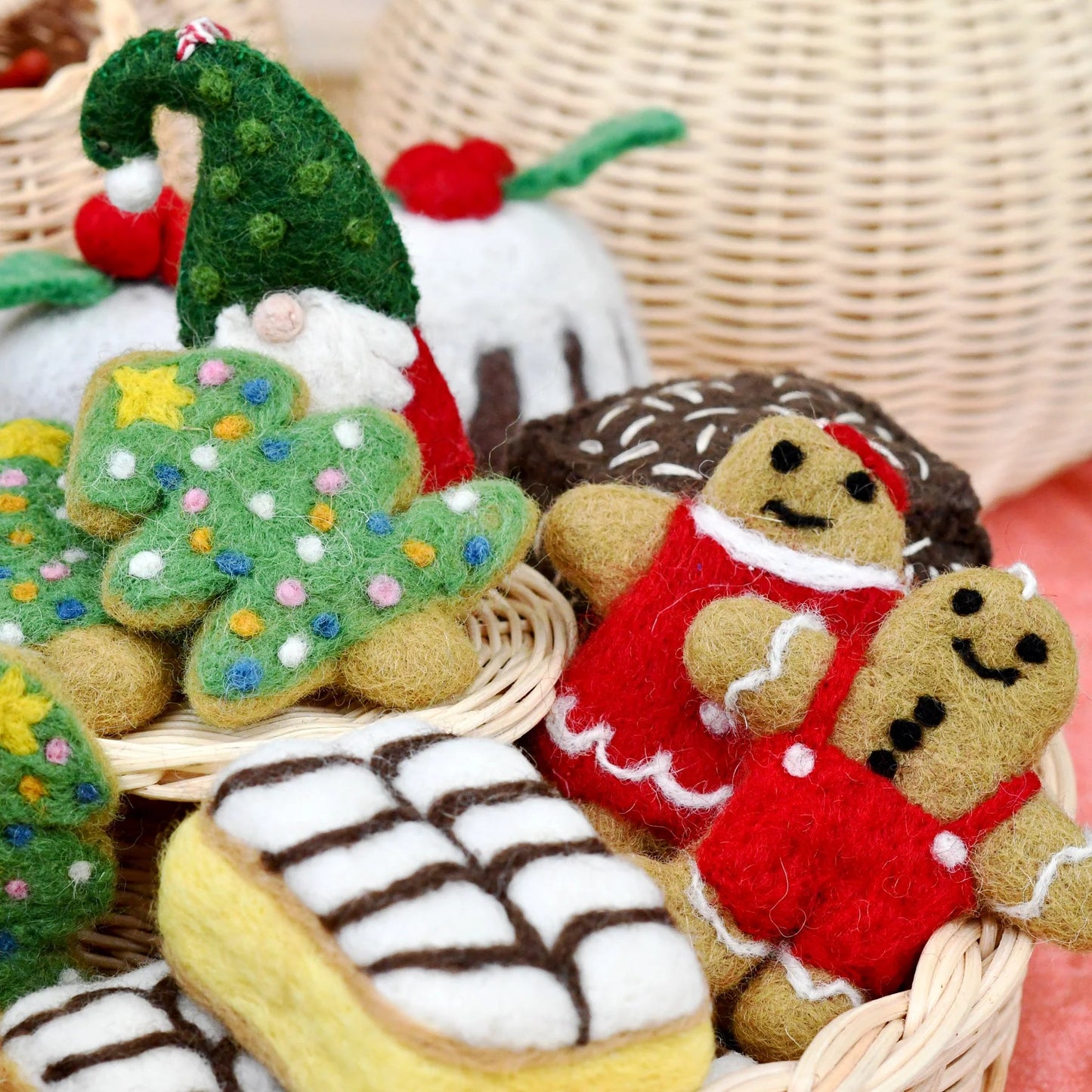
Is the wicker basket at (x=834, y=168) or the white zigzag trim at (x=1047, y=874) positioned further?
the wicker basket at (x=834, y=168)

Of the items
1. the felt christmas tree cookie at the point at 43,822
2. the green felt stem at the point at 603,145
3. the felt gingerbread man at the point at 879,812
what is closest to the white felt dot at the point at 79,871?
the felt christmas tree cookie at the point at 43,822

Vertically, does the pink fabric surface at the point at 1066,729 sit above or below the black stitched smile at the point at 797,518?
below

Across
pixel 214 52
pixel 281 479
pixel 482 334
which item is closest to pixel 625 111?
pixel 482 334

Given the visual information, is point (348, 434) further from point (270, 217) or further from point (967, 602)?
point (967, 602)

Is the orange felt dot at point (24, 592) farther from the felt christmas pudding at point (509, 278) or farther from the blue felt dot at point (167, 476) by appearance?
the felt christmas pudding at point (509, 278)

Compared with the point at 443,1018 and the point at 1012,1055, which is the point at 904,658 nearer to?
the point at 443,1018

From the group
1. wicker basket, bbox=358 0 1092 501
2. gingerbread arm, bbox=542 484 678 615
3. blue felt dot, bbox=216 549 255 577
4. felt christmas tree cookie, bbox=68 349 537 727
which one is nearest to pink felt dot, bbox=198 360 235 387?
felt christmas tree cookie, bbox=68 349 537 727

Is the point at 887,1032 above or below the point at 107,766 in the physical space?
below
